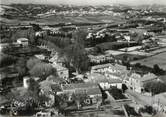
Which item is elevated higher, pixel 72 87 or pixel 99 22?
pixel 99 22

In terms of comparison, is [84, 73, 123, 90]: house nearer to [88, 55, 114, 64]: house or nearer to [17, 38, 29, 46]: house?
[88, 55, 114, 64]: house

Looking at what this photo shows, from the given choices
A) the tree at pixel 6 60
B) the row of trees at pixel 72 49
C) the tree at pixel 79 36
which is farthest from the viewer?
the tree at pixel 79 36

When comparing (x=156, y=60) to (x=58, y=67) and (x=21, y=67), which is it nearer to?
(x=58, y=67)

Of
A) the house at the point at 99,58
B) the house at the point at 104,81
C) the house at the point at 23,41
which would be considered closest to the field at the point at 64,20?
the house at the point at 23,41

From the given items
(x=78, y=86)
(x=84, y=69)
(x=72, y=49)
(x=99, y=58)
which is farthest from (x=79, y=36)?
(x=78, y=86)

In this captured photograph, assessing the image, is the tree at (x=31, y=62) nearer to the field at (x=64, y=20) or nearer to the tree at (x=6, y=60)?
the tree at (x=6, y=60)

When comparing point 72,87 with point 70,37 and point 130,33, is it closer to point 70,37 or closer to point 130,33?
point 70,37

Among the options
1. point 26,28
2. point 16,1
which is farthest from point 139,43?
point 16,1

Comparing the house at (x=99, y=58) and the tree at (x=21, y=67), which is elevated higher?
the tree at (x=21, y=67)
